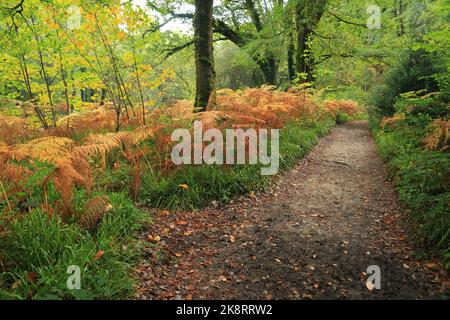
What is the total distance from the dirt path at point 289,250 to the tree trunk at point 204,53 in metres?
2.70

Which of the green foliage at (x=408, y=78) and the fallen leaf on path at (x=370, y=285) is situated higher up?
the green foliage at (x=408, y=78)

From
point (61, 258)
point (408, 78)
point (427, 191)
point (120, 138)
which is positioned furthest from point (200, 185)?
point (408, 78)

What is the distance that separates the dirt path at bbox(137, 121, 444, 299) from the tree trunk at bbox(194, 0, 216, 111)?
8.84ft

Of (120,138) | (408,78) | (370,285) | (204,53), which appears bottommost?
(370,285)

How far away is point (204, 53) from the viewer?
6578 mm

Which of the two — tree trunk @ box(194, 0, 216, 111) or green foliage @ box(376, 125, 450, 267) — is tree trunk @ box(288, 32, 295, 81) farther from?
green foliage @ box(376, 125, 450, 267)

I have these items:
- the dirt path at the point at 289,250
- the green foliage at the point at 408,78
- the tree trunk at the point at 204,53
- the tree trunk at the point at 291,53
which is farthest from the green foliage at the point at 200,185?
the tree trunk at the point at 291,53

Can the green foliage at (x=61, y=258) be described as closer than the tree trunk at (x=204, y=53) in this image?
Yes

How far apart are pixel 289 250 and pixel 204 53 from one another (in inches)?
186

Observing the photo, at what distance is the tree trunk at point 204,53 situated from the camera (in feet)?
21.1

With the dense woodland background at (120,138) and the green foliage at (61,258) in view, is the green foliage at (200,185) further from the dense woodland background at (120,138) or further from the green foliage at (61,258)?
the green foliage at (61,258)

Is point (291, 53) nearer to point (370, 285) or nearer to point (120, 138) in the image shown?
point (120, 138)
